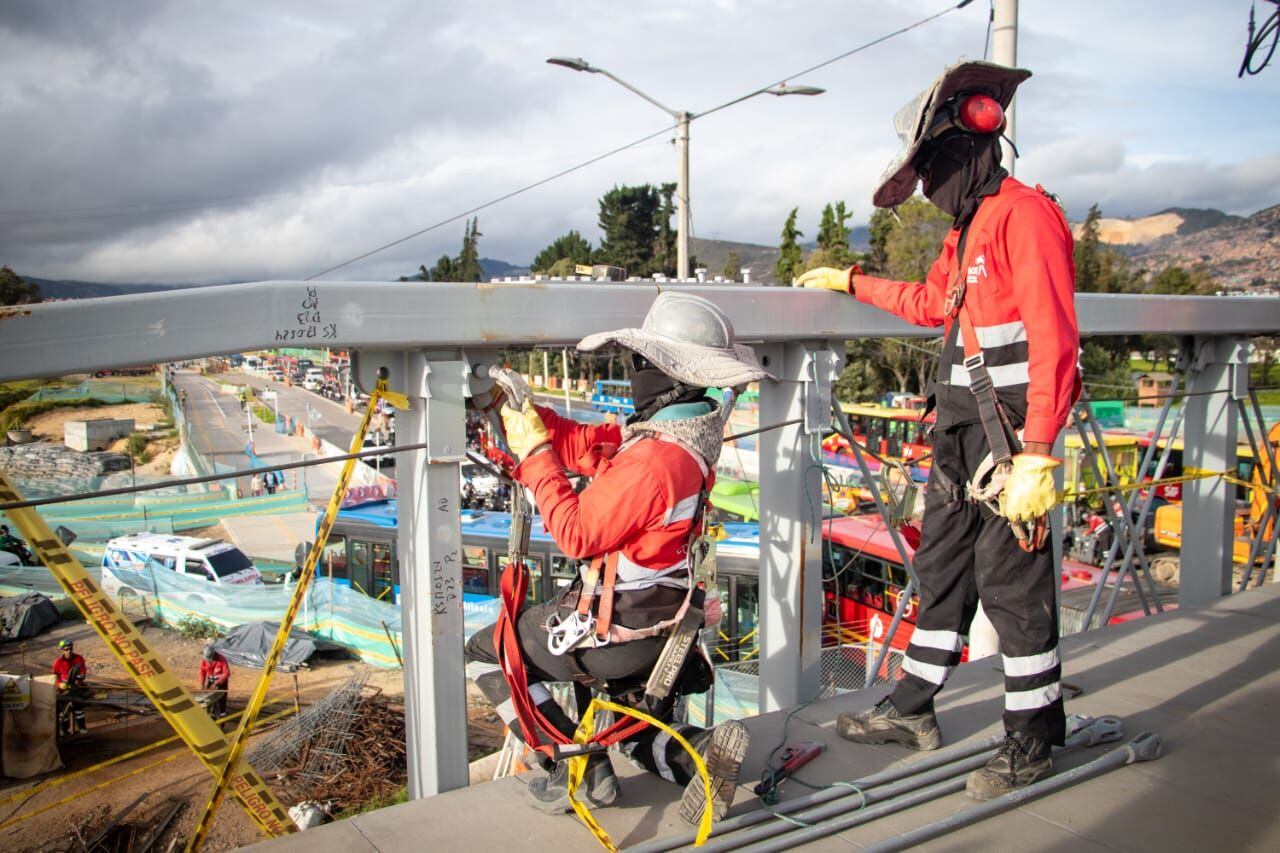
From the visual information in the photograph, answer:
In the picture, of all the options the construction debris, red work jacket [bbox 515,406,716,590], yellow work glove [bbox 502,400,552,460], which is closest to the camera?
red work jacket [bbox 515,406,716,590]

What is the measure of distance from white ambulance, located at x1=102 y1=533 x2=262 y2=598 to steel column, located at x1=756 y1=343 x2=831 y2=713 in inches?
732

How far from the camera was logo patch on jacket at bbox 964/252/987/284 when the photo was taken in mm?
3033

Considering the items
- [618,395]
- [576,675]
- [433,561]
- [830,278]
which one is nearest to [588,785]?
[576,675]

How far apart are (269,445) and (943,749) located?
42.0 meters

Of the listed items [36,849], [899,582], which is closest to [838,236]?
[899,582]

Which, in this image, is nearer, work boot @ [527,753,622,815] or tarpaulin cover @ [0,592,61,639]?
work boot @ [527,753,622,815]

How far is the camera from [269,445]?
135 ft

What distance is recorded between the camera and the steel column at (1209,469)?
231 inches

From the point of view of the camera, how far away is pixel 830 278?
3.90m

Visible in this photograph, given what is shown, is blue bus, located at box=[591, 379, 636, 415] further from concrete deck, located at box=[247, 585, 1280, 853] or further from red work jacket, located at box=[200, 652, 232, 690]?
red work jacket, located at box=[200, 652, 232, 690]

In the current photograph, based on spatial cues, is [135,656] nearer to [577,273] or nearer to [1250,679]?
[577,273]

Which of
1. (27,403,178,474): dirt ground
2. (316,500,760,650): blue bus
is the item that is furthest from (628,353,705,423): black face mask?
(27,403,178,474): dirt ground

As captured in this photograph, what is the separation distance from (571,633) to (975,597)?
159 centimetres

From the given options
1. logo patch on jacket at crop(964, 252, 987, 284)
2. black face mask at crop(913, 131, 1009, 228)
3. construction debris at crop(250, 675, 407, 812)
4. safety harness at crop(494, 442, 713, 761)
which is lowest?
construction debris at crop(250, 675, 407, 812)
